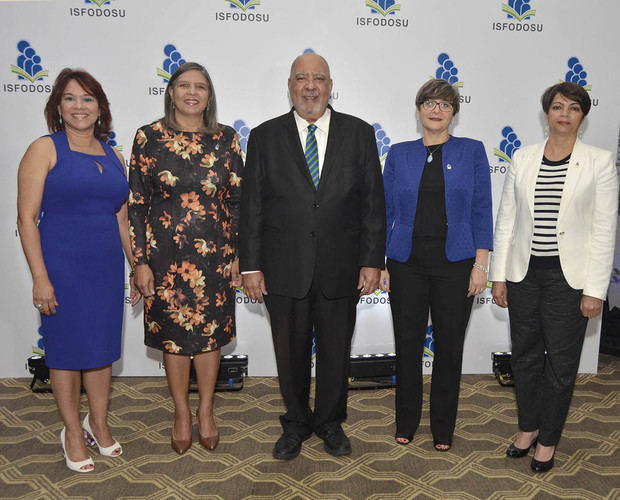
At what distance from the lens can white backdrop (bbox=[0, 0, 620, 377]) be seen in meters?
3.42

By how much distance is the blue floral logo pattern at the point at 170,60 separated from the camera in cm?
346

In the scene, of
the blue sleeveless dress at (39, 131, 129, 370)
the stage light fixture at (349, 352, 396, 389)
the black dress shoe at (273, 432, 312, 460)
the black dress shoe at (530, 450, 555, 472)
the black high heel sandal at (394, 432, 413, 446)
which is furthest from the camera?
the stage light fixture at (349, 352, 396, 389)

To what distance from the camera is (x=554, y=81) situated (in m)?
3.60

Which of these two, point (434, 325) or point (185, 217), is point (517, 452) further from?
point (185, 217)

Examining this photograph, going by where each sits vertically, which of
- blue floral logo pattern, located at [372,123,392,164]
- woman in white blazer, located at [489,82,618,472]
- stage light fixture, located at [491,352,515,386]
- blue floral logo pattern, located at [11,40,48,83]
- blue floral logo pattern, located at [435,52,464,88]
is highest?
blue floral logo pattern, located at [435,52,464,88]

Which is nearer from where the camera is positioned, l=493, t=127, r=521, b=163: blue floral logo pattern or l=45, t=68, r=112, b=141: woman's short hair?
l=45, t=68, r=112, b=141: woman's short hair

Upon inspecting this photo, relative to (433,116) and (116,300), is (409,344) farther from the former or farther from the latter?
(116,300)

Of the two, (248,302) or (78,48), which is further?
(248,302)

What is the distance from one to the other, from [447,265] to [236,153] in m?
1.22

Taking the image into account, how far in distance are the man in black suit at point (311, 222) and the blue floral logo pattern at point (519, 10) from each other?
6.23 feet

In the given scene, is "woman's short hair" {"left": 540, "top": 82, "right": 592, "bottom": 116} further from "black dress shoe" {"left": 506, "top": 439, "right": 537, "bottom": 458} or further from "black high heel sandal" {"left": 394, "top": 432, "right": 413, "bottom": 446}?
"black high heel sandal" {"left": 394, "top": 432, "right": 413, "bottom": 446}

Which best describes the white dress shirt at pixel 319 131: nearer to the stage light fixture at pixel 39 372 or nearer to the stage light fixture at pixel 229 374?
the stage light fixture at pixel 229 374

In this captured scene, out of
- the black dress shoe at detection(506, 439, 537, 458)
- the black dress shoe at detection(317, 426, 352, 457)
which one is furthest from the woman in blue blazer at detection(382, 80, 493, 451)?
the black dress shoe at detection(317, 426, 352, 457)

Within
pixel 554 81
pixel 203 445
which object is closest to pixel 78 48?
pixel 203 445
